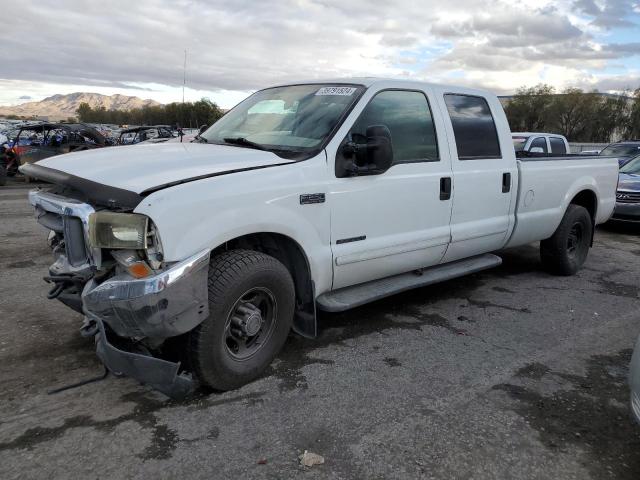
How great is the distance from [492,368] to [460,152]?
6.27 ft

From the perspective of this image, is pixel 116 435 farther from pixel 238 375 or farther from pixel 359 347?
pixel 359 347

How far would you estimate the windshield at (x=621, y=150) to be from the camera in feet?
47.5

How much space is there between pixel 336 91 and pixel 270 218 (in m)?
1.41

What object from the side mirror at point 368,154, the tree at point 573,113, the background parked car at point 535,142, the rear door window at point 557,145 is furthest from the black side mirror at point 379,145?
the tree at point 573,113

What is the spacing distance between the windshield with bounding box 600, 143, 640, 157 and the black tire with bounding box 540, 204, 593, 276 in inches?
370

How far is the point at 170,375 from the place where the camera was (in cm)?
297

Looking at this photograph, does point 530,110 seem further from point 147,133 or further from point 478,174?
point 478,174

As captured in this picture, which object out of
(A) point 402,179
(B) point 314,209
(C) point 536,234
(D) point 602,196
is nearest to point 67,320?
(B) point 314,209

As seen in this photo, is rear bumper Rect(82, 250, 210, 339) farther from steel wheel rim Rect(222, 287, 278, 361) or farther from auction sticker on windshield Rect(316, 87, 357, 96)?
auction sticker on windshield Rect(316, 87, 357, 96)

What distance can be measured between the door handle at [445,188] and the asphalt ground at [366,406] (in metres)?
1.10

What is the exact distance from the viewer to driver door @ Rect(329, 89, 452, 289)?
3.85 m

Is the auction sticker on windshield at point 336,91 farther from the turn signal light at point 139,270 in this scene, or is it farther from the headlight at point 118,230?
the turn signal light at point 139,270

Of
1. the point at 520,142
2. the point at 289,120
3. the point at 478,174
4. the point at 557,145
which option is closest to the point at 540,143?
the point at 520,142

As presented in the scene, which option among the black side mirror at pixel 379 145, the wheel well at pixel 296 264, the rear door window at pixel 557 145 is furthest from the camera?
the rear door window at pixel 557 145
